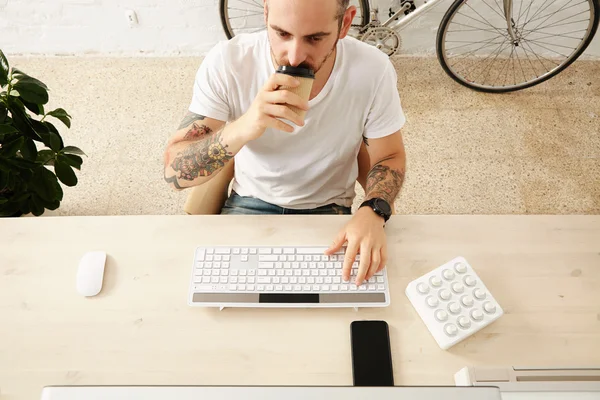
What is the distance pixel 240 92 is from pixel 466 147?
1456 millimetres

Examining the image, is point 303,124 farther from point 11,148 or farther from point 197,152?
point 11,148

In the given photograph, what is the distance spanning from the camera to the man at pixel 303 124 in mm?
953

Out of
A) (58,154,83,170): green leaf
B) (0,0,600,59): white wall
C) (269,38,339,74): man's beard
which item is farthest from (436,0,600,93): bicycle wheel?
(58,154,83,170): green leaf

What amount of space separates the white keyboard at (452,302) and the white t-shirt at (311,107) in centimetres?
42

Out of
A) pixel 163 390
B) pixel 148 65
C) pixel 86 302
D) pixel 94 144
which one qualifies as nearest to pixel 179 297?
pixel 86 302

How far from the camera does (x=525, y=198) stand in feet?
6.72

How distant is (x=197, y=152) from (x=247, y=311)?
1.36ft

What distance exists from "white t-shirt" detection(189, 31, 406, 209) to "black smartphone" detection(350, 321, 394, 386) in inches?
19.2

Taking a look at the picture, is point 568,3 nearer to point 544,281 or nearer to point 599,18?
point 599,18

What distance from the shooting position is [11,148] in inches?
51.4

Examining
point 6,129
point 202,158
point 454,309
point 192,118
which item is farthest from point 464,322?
point 6,129

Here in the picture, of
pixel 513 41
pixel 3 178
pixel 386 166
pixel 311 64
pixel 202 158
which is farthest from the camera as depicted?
pixel 513 41

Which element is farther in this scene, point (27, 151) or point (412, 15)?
point (412, 15)

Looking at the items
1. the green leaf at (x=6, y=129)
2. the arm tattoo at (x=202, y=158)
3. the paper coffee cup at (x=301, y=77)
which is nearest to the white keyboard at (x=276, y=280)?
the arm tattoo at (x=202, y=158)
